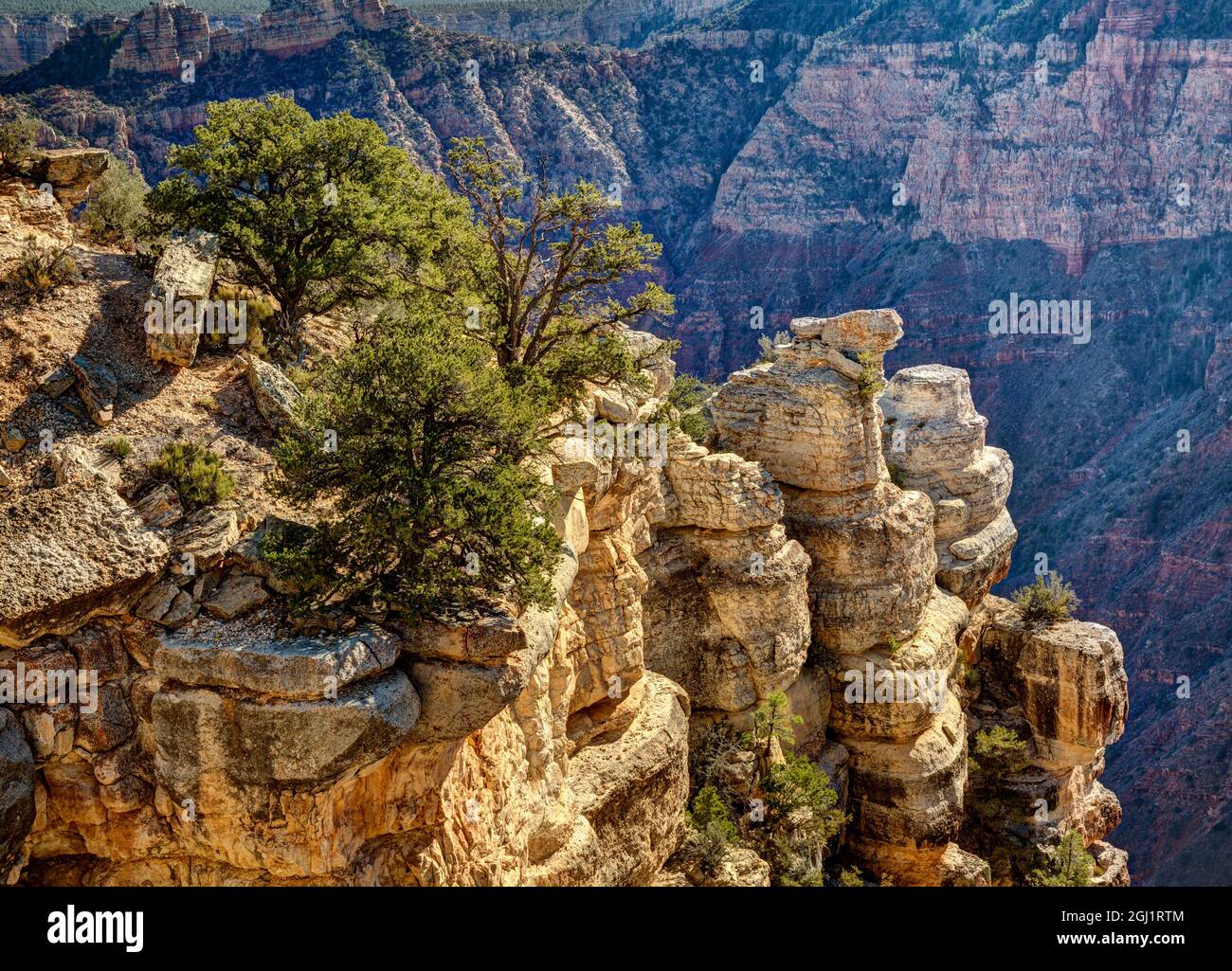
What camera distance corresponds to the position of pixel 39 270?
2159 centimetres

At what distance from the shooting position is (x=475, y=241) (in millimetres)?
26641

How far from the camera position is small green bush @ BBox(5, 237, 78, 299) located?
21484mm

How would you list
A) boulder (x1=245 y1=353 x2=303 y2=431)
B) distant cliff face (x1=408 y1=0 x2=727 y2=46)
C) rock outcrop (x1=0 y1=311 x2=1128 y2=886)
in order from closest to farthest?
rock outcrop (x1=0 y1=311 x2=1128 y2=886)
boulder (x1=245 y1=353 x2=303 y2=431)
distant cliff face (x1=408 y1=0 x2=727 y2=46)

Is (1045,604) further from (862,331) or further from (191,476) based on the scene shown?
(191,476)

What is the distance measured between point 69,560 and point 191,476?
2.38 m

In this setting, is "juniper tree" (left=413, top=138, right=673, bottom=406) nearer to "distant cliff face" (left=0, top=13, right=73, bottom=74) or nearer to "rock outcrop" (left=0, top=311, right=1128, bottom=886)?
"rock outcrop" (left=0, top=311, right=1128, bottom=886)

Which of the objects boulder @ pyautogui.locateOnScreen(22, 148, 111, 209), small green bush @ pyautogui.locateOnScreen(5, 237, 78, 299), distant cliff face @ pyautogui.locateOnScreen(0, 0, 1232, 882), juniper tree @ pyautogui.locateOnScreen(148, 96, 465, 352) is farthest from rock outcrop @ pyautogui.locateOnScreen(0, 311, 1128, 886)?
distant cliff face @ pyautogui.locateOnScreen(0, 0, 1232, 882)

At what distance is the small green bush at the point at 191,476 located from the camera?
58.8 feet

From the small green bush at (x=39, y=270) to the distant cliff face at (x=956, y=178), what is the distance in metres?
61.7

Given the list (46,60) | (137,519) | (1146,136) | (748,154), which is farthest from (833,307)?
(137,519)

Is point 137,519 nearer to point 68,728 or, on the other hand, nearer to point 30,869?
point 68,728

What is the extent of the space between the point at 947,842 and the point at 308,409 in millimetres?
23721

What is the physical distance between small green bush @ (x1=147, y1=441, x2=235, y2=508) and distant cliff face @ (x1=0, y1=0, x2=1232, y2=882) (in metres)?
61.5
